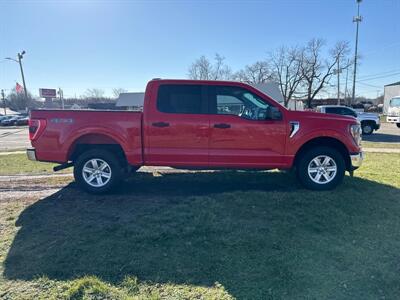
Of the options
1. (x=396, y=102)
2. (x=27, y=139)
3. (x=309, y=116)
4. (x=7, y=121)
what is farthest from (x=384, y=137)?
(x=7, y=121)

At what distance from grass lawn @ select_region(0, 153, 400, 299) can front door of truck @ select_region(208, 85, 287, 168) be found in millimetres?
632

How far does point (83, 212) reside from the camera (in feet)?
14.2

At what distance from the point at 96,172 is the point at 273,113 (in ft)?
11.2

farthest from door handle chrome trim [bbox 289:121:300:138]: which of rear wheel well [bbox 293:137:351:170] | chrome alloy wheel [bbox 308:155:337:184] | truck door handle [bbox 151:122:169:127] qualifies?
truck door handle [bbox 151:122:169:127]

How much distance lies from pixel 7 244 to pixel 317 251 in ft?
12.3

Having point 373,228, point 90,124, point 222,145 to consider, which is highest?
point 90,124

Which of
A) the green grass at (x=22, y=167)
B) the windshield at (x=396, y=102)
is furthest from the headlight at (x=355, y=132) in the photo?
the windshield at (x=396, y=102)

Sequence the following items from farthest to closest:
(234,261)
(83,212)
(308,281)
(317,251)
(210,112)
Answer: (210,112), (83,212), (317,251), (234,261), (308,281)

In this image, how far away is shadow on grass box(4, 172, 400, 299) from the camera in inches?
109

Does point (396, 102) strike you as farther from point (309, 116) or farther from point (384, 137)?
point (309, 116)

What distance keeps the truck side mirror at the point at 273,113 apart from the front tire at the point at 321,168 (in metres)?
0.90

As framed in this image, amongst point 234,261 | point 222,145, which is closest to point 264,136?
point 222,145

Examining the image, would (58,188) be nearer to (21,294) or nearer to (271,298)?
(21,294)

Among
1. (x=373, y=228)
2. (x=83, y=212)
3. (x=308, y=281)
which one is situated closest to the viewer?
(x=308, y=281)
